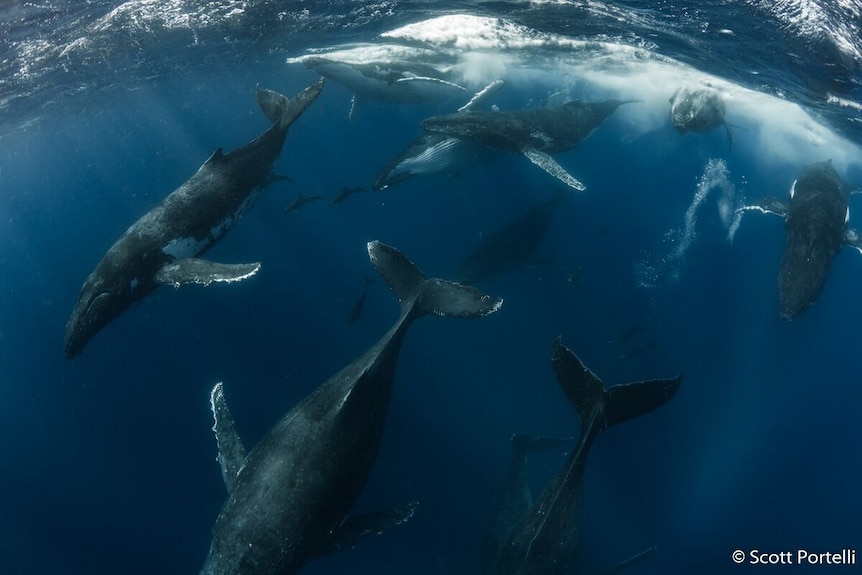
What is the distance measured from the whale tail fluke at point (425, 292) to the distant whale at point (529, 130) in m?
4.65

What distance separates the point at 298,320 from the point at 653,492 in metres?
17.0

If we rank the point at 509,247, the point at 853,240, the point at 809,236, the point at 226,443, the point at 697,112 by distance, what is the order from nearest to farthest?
the point at 226,443
the point at 809,236
the point at 853,240
the point at 509,247
the point at 697,112

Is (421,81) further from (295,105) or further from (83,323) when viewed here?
(83,323)

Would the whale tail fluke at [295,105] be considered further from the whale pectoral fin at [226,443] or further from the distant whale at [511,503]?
the distant whale at [511,503]

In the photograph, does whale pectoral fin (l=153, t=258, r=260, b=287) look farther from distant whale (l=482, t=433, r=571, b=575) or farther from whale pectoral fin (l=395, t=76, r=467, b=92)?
whale pectoral fin (l=395, t=76, r=467, b=92)

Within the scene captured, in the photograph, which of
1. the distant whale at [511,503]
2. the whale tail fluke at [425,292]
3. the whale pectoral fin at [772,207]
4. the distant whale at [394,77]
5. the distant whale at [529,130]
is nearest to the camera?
the whale tail fluke at [425,292]

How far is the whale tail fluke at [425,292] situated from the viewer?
9.42 m

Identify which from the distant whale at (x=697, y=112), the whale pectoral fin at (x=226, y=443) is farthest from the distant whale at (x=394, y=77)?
the whale pectoral fin at (x=226, y=443)

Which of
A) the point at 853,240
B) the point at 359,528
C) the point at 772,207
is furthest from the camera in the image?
the point at 772,207

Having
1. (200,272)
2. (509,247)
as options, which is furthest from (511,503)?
(200,272)

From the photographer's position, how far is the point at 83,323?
10445mm

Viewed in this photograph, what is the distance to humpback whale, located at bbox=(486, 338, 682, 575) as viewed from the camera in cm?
820

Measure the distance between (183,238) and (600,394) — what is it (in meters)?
9.45

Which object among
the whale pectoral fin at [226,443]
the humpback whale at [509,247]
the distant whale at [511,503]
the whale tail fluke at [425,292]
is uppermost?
the whale tail fluke at [425,292]
